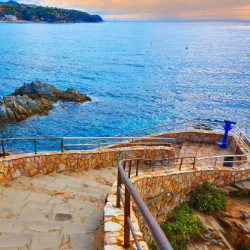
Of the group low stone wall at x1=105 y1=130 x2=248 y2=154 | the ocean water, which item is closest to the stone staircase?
low stone wall at x1=105 y1=130 x2=248 y2=154

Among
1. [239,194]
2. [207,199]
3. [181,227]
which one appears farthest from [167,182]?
[239,194]

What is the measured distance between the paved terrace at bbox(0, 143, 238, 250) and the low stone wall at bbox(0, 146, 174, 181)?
19.8 inches

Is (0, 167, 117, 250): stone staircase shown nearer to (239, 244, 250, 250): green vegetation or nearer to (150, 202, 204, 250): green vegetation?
(150, 202, 204, 250): green vegetation

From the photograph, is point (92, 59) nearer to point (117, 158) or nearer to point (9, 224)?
point (117, 158)

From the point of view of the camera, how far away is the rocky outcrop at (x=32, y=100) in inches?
945

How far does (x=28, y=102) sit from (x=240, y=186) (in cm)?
2236

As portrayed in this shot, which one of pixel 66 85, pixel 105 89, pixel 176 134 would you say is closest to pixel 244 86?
pixel 105 89

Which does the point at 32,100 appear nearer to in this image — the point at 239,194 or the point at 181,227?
the point at 181,227

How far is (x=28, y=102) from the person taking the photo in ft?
86.1

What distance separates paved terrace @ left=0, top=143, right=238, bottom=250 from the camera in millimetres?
4254

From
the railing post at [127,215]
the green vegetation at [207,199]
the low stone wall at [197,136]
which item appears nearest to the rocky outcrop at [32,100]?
the low stone wall at [197,136]

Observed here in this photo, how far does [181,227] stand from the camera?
8953 millimetres

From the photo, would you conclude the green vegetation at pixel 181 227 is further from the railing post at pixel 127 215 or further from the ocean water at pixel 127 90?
the ocean water at pixel 127 90

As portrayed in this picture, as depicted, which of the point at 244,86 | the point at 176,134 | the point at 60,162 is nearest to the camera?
the point at 60,162
